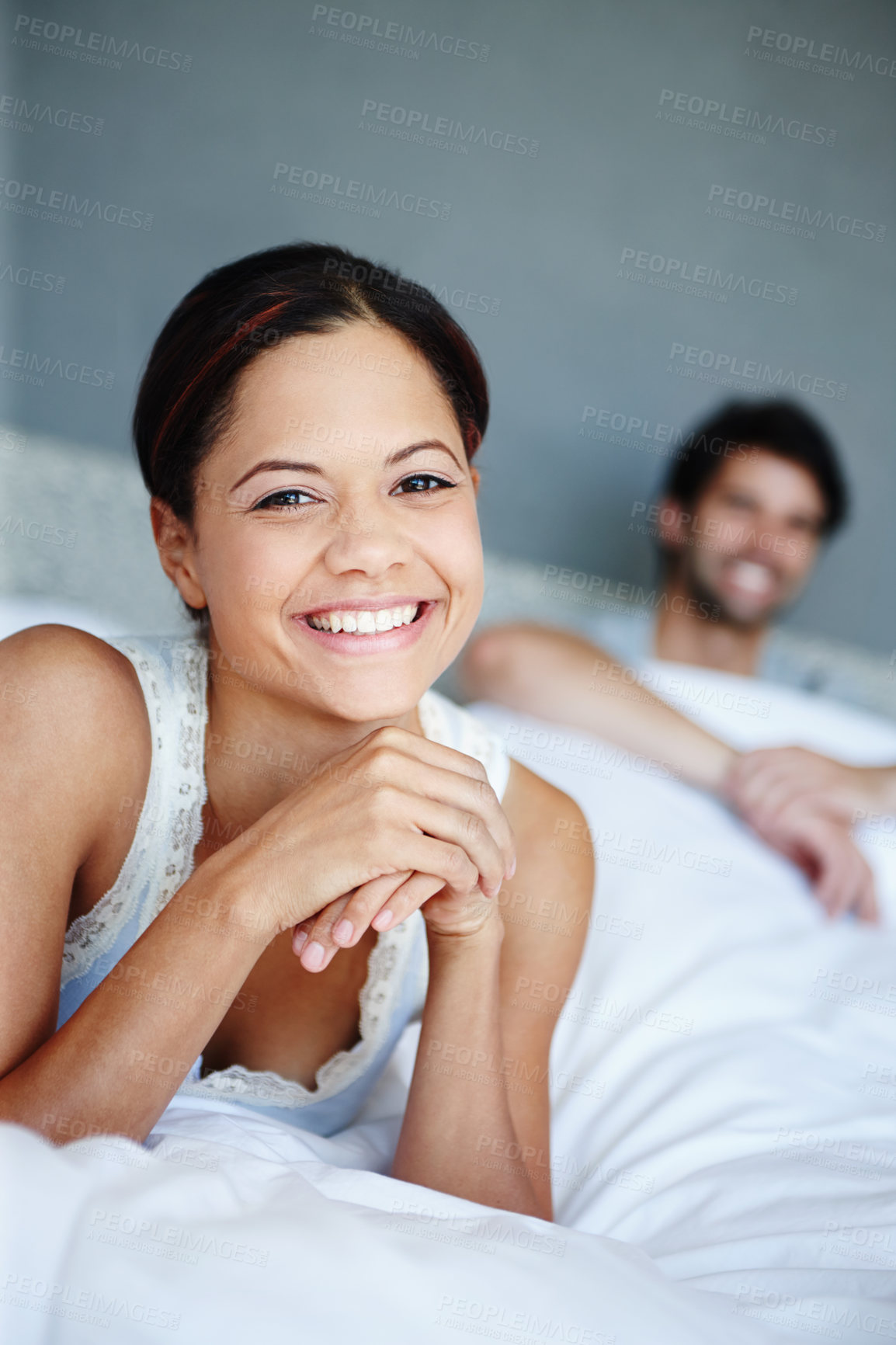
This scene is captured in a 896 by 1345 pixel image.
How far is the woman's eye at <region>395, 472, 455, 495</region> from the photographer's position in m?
0.82

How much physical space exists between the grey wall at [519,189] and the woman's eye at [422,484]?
3.82 ft

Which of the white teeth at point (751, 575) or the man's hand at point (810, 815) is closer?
the man's hand at point (810, 815)

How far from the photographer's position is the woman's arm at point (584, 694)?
1.61 m

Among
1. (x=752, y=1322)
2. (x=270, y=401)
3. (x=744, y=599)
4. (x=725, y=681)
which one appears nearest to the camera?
(x=752, y=1322)

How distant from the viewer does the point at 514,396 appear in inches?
78.3

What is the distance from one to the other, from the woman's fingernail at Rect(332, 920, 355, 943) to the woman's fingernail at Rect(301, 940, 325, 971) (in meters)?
0.01

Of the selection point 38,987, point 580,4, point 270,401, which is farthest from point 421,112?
point 38,987

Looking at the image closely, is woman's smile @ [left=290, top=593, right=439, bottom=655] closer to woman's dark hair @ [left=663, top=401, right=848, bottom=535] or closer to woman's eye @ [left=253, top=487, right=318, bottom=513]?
woman's eye @ [left=253, top=487, right=318, bottom=513]

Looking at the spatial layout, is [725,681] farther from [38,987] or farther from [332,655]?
[38,987]

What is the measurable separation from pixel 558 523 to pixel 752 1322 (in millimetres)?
1615

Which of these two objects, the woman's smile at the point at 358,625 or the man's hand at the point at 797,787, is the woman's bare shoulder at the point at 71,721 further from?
the man's hand at the point at 797,787

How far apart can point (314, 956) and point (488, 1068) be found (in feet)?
0.68

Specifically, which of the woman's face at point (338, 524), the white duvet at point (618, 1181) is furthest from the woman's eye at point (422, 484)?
the white duvet at point (618, 1181)

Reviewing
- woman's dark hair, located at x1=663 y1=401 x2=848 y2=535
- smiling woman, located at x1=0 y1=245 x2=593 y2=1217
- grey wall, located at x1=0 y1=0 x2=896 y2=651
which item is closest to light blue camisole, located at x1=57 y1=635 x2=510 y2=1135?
smiling woman, located at x1=0 y1=245 x2=593 y2=1217
